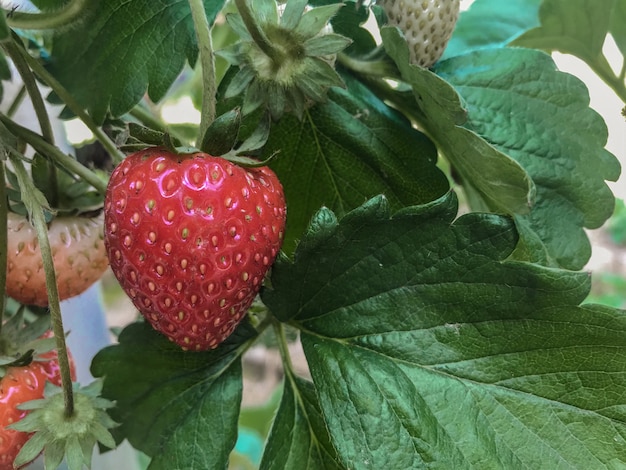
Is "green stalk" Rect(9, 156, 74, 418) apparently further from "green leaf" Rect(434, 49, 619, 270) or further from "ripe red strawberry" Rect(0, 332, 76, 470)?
"green leaf" Rect(434, 49, 619, 270)

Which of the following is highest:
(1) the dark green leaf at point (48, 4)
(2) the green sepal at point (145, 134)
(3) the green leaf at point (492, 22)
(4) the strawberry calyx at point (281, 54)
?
(4) the strawberry calyx at point (281, 54)

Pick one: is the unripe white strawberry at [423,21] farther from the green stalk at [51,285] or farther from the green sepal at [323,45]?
the green stalk at [51,285]

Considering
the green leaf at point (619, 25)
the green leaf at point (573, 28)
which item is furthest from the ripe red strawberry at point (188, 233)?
the green leaf at point (619, 25)

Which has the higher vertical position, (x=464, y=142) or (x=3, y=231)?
(x=464, y=142)

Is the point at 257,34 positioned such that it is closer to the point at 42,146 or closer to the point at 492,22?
the point at 42,146

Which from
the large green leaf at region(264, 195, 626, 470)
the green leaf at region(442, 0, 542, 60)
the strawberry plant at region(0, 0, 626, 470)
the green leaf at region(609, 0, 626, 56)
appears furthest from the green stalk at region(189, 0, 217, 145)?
the green leaf at region(609, 0, 626, 56)

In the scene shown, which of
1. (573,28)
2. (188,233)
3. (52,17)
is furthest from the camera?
(573,28)

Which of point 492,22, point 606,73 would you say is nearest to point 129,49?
point 492,22
